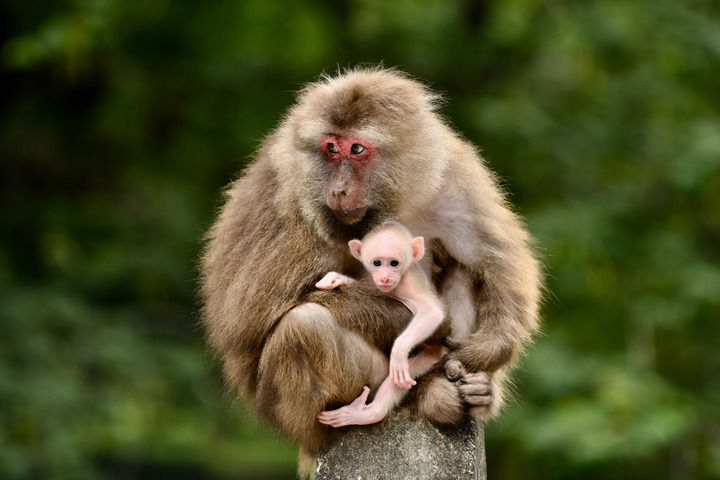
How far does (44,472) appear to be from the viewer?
7.57 metres

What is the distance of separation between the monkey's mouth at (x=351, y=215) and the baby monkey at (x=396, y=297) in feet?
0.31

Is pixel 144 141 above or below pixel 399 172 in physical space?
below

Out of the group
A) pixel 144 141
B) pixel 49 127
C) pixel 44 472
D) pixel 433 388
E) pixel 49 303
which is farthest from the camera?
pixel 144 141

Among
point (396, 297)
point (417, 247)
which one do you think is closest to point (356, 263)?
point (396, 297)

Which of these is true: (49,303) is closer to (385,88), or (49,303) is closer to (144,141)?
(144,141)

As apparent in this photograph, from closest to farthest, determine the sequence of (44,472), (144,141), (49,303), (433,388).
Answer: (433,388)
(44,472)
(49,303)
(144,141)

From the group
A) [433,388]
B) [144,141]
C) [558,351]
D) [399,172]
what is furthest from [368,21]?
[433,388]

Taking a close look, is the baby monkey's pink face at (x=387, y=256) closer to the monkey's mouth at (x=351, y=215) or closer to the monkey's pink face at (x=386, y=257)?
the monkey's pink face at (x=386, y=257)

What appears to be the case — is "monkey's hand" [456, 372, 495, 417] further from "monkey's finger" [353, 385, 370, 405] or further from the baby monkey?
"monkey's finger" [353, 385, 370, 405]

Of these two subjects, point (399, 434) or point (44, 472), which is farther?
point (44, 472)

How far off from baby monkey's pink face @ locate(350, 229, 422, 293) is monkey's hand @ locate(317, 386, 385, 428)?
0.50 m

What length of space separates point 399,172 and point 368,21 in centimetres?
467

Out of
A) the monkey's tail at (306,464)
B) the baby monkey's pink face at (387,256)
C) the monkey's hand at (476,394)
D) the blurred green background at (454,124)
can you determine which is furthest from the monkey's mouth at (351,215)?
the blurred green background at (454,124)

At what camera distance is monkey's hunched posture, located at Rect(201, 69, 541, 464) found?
13.9ft
